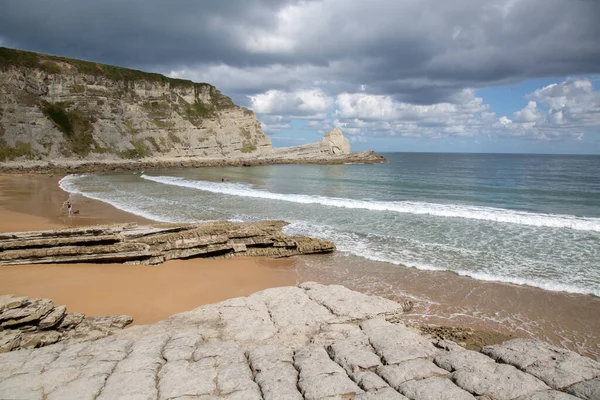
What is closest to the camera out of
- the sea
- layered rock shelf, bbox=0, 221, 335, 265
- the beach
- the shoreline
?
the beach

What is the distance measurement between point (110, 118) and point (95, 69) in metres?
11.3

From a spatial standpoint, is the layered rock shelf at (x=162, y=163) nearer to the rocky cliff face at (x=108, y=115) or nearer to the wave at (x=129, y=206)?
the rocky cliff face at (x=108, y=115)

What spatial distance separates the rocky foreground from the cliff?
64.8 metres

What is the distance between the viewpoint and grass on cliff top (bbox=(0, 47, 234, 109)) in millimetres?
64688

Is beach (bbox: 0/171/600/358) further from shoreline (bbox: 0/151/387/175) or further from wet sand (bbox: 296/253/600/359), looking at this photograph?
shoreline (bbox: 0/151/387/175)

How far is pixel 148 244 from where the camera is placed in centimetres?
1257

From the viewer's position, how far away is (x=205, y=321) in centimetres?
723

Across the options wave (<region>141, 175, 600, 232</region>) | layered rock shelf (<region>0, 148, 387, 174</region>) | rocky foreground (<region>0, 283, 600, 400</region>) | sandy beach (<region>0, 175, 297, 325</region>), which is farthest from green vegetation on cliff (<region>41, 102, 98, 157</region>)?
rocky foreground (<region>0, 283, 600, 400</region>)

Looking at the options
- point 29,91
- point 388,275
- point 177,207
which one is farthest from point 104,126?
point 388,275

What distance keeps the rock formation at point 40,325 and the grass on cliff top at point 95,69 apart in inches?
2954

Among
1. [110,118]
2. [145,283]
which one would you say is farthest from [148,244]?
[110,118]

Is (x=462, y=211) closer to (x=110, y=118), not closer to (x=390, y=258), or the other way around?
(x=390, y=258)

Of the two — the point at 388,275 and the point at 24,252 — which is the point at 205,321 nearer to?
the point at 388,275

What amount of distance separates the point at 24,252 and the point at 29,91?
7024cm
